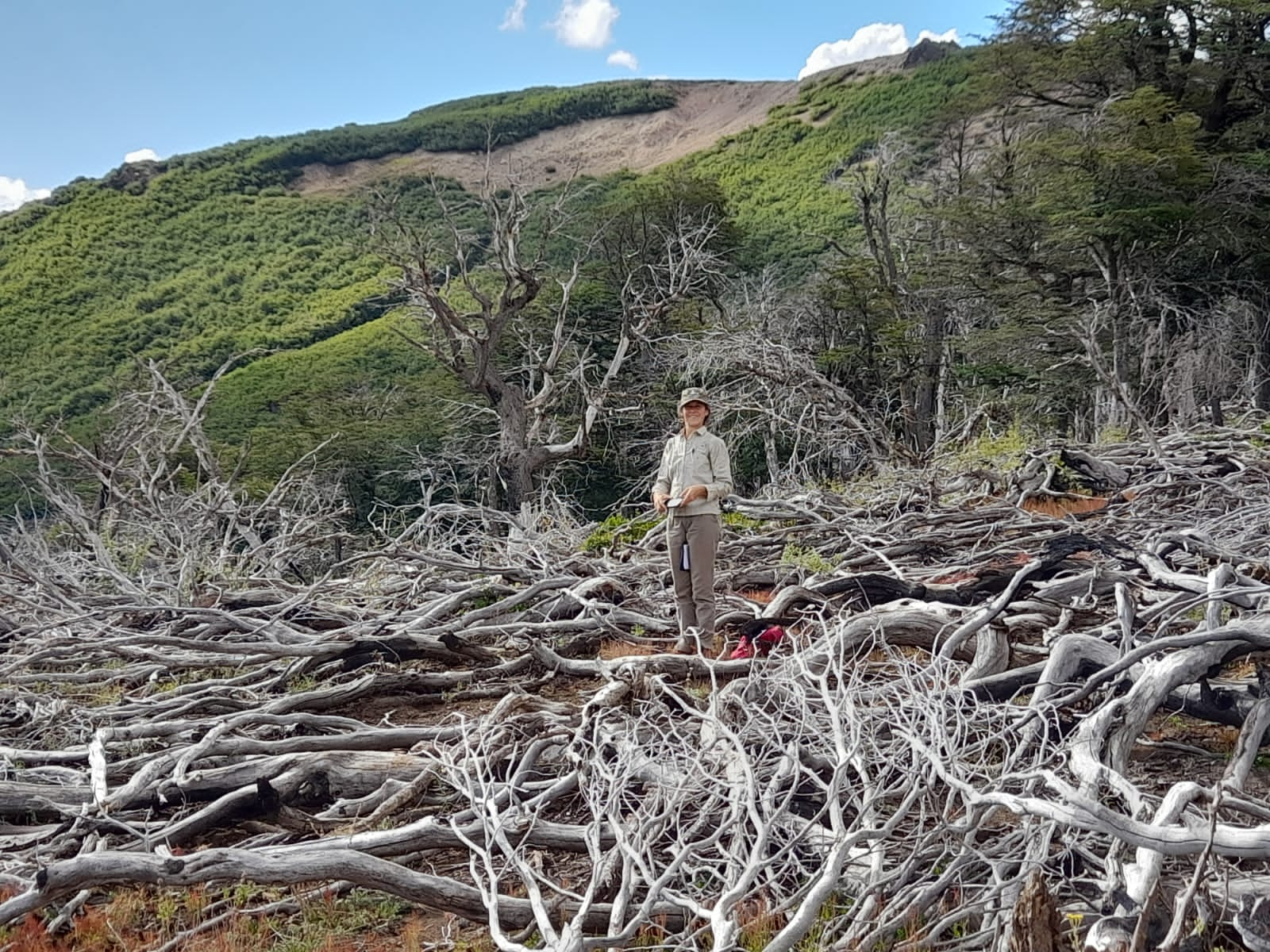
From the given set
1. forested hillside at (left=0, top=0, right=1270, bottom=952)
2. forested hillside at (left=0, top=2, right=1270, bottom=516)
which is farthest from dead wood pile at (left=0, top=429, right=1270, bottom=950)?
forested hillside at (left=0, top=2, right=1270, bottom=516)

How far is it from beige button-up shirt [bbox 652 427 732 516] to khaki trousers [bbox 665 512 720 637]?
7cm

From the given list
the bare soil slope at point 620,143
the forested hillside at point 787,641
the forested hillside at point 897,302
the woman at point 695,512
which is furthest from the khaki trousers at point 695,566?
the bare soil slope at point 620,143

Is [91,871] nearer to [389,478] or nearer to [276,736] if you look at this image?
[276,736]

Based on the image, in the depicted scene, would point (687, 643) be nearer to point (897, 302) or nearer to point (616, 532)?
point (616, 532)

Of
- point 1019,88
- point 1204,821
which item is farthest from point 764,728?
point 1019,88

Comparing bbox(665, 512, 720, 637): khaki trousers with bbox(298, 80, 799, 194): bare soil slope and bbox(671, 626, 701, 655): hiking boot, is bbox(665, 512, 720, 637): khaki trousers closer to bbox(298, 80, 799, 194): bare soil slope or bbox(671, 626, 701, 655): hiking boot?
bbox(671, 626, 701, 655): hiking boot

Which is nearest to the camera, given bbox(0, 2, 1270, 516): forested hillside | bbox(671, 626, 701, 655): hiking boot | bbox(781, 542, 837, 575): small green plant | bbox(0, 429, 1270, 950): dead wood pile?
bbox(0, 429, 1270, 950): dead wood pile

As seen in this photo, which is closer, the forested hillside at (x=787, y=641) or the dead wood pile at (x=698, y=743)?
the dead wood pile at (x=698, y=743)

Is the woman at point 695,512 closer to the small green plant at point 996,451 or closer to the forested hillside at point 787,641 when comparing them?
the forested hillside at point 787,641

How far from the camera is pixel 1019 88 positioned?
58.0 feet

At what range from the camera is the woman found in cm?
502

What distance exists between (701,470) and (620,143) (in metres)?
85.0

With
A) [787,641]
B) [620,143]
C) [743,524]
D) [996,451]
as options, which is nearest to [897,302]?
[996,451]

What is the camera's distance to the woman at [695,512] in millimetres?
5016
